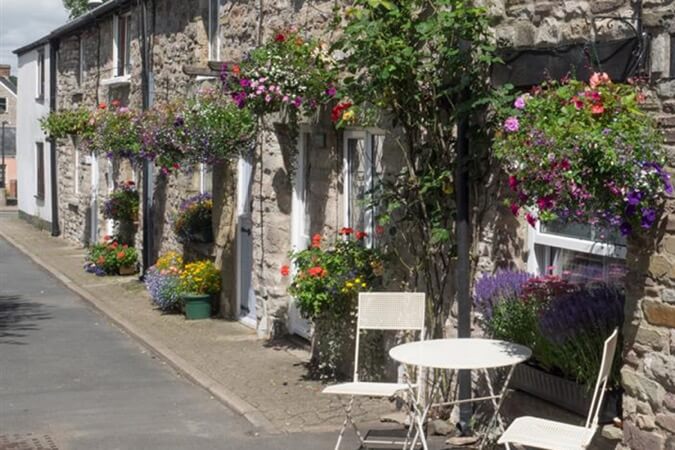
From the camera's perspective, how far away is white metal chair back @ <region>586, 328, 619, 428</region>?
5605 mm

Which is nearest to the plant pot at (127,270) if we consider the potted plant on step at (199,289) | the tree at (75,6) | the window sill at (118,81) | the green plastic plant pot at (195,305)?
the window sill at (118,81)

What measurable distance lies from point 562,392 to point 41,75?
2351cm

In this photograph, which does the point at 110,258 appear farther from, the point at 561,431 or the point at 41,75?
the point at 561,431

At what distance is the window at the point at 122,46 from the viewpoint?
19.7 metres

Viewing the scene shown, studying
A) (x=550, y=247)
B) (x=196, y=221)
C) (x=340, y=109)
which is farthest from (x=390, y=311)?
(x=196, y=221)

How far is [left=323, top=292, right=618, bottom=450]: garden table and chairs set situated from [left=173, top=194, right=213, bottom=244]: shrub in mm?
6488

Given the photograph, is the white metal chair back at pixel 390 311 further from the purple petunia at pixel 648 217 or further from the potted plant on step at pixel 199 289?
the potted plant on step at pixel 199 289

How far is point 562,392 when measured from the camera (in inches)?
257

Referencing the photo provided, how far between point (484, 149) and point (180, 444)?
118 inches

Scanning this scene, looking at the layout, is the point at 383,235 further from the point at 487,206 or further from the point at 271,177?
the point at 271,177

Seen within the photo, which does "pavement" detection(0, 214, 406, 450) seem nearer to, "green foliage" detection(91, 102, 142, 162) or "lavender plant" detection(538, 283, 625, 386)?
"lavender plant" detection(538, 283, 625, 386)

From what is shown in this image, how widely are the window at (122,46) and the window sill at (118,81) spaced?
8.5 inches

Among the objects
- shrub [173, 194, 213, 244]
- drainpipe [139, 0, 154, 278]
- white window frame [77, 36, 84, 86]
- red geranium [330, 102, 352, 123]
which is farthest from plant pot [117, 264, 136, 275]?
red geranium [330, 102, 352, 123]

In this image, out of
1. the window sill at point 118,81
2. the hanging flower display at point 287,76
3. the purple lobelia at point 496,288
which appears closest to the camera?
the purple lobelia at point 496,288
